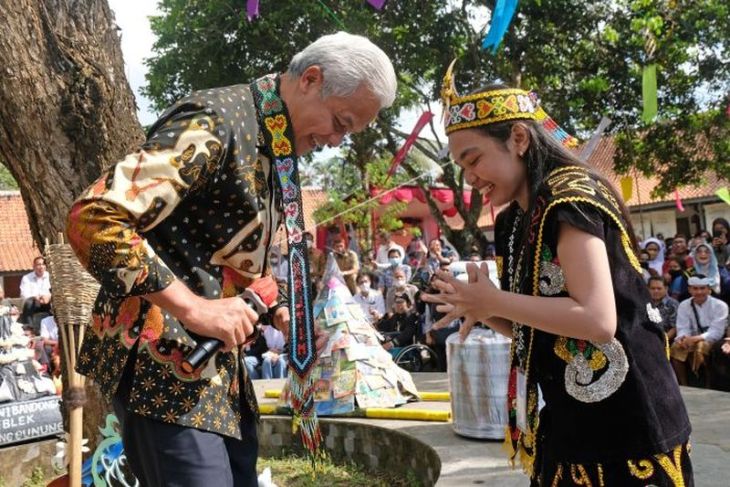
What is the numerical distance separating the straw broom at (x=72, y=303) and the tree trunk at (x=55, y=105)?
31.8 inches

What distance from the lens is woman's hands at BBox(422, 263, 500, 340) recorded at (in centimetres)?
177

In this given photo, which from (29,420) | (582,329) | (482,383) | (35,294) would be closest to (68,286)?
(582,329)

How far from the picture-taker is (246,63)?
1354 centimetres

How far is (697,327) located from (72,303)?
6.12 metres

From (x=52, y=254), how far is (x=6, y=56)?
1260 millimetres

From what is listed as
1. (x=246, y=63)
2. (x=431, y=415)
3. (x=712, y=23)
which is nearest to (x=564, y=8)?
(x=712, y=23)

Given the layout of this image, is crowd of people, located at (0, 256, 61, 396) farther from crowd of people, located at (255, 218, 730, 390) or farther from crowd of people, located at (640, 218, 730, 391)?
crowd of people, located at (640, 218, 730, 391)

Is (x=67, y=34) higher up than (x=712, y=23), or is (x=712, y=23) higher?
(x=712, y=23)

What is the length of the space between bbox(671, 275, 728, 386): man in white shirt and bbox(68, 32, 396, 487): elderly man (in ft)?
20.7

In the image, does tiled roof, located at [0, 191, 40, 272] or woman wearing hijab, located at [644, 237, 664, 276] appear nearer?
woman wearing hijab, located at [644, 237, 664, 276]

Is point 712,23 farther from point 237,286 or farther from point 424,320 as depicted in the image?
point 237,286

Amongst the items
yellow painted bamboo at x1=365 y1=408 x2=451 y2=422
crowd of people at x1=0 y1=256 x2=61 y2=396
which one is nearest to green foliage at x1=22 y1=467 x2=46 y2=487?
yellow painted bamboo at x1=365 y1=408 x2=451 y2=422

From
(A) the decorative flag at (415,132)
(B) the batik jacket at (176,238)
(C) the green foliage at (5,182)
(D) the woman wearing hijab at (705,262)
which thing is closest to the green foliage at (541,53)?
(A) the decorative flag at (415,132)

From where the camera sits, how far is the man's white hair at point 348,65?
73.0 inches
